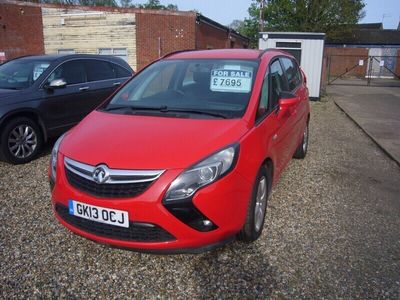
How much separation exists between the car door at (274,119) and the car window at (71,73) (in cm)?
377

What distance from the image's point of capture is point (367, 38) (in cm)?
3903

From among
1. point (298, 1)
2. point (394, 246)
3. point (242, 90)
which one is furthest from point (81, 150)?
point (298, 1)

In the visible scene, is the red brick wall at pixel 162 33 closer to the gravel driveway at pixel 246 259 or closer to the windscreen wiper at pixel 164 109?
the gravel driveway at pixel 246 259

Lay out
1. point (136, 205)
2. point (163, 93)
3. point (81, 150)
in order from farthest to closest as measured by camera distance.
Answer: point (163, 93) → point (81, 150) → point (136, 205)

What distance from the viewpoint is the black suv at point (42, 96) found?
5590 mm

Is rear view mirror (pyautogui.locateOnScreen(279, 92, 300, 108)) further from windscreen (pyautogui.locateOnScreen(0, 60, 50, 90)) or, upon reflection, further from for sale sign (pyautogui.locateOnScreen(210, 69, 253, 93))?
windscreen (pyautogui.locateOnScreen(0, 60, 50, 90))

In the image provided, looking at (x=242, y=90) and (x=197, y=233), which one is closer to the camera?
(x=197, y=233)

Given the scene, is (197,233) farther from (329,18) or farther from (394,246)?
(329,18)

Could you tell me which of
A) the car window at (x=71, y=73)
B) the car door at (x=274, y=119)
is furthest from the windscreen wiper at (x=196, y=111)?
the car window at (x=71, y=73)

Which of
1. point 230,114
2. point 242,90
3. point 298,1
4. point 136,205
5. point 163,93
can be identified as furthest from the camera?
point 298,1

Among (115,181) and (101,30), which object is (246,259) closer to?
(115,181)

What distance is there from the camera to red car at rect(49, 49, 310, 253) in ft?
8.54

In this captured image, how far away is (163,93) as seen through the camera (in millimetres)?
3875

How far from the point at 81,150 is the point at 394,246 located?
9.41 ft
